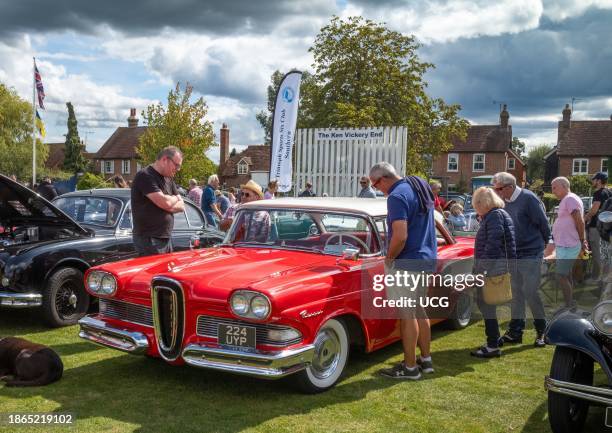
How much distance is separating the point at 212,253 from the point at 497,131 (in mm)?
51930

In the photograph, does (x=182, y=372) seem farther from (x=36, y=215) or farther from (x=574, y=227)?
(x=574, y=227)

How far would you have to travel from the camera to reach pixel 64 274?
22.1 ft

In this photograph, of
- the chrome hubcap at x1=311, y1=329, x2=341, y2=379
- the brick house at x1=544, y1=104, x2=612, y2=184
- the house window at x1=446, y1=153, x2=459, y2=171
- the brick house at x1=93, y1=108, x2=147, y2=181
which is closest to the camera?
the chrome hubcap at x1=311, y1=329, x2=341, y2=379

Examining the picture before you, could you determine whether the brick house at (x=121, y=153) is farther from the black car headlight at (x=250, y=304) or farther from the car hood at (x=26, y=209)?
the black car headlight at (x=250, y=304)

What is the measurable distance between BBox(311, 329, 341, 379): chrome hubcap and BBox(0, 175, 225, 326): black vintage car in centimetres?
208

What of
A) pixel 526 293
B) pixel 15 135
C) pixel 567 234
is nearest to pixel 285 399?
pixel 526 293

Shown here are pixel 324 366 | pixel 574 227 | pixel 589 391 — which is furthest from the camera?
pixel 574 227

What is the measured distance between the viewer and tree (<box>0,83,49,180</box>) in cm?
4547

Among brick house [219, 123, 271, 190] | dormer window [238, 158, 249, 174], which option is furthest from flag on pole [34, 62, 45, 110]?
dormer window [238, 158, 249, 174]

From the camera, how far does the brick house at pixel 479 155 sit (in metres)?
52.3

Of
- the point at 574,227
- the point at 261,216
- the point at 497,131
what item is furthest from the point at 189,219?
the point at 497,131

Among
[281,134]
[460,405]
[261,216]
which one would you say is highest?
[281,134]

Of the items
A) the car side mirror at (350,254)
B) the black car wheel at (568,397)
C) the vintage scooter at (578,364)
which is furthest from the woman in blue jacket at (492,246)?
the black car wheel at (568,397)

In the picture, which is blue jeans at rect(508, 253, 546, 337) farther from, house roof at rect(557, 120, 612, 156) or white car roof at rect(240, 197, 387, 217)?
house roof at rect(557, 120, 612, 156)
